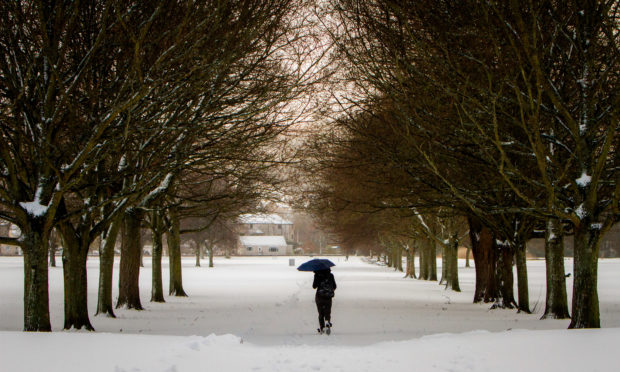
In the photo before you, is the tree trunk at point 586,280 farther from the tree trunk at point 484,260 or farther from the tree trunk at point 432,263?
the tree trunk at point 432,263

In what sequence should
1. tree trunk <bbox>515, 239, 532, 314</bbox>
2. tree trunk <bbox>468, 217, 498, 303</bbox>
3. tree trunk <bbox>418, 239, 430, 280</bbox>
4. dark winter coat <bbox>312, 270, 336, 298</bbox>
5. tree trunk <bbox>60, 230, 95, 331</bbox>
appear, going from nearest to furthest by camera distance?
dark winter coat <bbox>312, 270, 336, 298</bbox> < tree trunk <bbox>60, 230, 95, 331</bbox> < tree trunk <bbox>515, 239, 532, 314</bbox> < tree trunk <bbox>468, 217, 498, 303</bbox> < tree trunk <bbox>418, 239, 430, 280</bbox>

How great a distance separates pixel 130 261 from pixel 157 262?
3.76m

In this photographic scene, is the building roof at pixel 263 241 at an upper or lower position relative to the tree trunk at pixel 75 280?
lower

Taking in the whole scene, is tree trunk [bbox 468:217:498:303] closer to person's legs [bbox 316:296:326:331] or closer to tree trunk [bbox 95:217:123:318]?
person's legs [bbox 316:296:326:331]

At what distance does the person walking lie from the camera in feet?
36.5

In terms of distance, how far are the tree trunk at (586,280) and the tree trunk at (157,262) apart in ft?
47.6

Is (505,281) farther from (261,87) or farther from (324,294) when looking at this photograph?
(261,87)

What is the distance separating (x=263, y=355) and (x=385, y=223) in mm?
26929

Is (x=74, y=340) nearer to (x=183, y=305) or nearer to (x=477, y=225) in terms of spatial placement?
(x=183, y=305)

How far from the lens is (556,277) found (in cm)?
1400

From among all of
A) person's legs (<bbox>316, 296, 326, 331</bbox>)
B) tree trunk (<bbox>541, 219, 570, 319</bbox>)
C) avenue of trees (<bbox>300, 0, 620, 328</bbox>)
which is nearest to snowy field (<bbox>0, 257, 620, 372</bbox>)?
person's legs (<bbox>316, 296, 326, 331</bbox>)

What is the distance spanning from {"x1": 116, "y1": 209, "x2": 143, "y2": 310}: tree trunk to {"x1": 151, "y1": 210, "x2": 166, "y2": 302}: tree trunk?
3158 millimetres

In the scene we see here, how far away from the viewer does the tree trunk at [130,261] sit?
1711 centimetres

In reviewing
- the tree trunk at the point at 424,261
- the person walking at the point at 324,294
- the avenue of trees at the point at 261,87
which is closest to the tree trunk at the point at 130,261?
the avenue of trees at the point at 261,87
